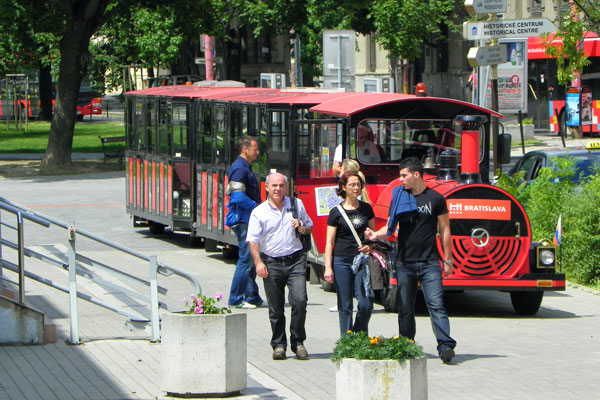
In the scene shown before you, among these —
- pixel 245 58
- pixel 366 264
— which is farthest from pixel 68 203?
pixel 245 58

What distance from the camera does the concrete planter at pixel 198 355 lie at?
8031 millimetres

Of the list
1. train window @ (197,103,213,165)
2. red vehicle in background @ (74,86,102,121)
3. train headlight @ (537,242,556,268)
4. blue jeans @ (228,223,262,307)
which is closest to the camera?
train headlight @ (537,242,556,268)

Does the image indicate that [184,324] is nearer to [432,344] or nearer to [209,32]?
[432,344]

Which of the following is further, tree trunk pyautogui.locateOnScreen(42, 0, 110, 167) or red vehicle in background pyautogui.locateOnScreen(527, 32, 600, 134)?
red vehicle in background pyautogui.locateOnScreen(527, 32, 600, 134)

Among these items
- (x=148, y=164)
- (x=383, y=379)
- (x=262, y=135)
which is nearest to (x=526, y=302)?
(x=262, y=135)

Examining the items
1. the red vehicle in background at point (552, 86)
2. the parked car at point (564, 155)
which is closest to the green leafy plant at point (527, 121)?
the red vehicle in background at point (552, 86)

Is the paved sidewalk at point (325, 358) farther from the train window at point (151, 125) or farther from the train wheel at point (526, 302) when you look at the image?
the train window at point (151, 125)

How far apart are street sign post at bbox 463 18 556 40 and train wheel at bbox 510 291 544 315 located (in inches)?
196

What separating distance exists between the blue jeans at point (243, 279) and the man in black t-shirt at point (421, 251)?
3041 mm

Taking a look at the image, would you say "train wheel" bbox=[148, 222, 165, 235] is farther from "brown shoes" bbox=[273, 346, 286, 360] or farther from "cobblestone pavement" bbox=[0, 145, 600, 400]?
"brown shoes" bbox=[273, 346, 286, 360]

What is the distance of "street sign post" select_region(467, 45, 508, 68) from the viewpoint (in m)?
15.9

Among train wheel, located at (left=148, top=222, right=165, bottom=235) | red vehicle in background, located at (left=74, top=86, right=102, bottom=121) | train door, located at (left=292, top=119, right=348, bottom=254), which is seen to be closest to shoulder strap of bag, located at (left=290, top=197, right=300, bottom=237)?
train door, located at (left=292, top=119, right=348, bottom=254)

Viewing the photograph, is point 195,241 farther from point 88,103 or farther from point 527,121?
point 88,103

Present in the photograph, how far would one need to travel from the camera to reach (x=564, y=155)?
17.1 metres
